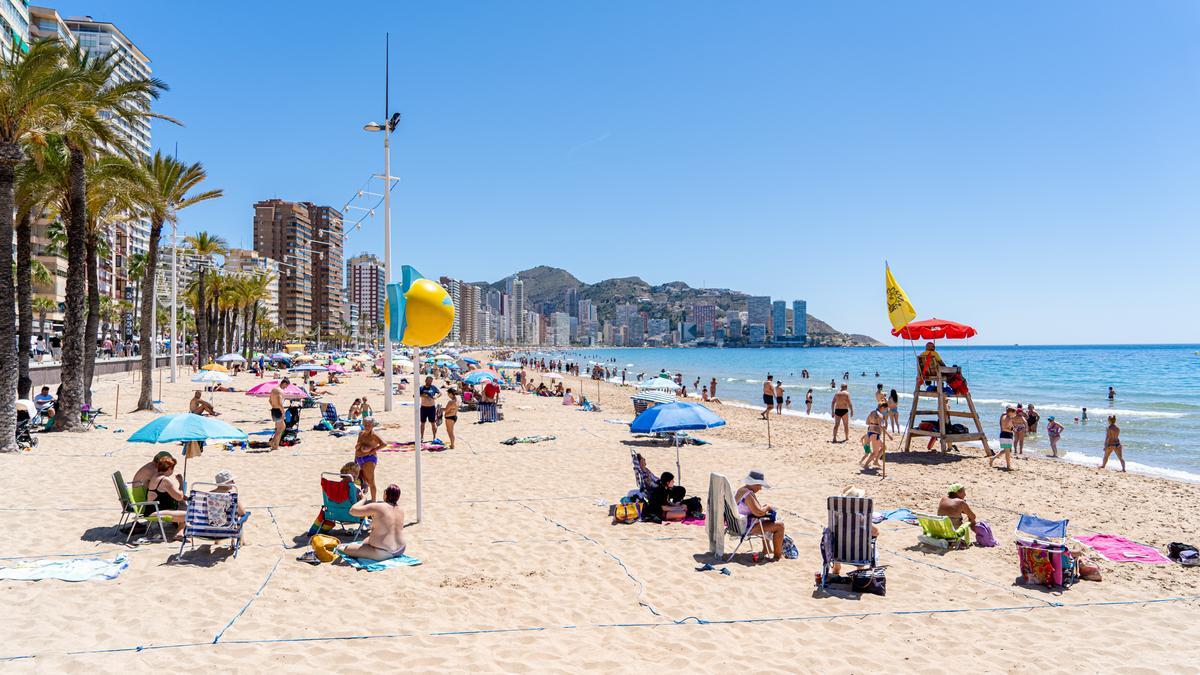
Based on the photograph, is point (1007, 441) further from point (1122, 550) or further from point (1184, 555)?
point (1184, 555)

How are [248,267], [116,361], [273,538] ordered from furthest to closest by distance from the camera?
[248,267]
[116,361]
[273,538]

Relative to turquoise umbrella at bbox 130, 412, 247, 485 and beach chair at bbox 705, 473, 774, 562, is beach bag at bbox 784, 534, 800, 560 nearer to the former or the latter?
beach chair at bbox 705, 473, 774, 562

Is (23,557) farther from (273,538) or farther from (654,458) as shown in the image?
(654,458)

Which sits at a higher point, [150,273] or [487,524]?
[150,273]

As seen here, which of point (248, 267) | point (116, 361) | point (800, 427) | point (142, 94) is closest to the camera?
point (142, 94)

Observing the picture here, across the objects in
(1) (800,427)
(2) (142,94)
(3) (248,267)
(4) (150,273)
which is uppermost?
(3) (248,267)

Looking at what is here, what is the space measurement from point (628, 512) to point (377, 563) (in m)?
3.28

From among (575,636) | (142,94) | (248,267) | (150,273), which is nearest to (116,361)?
(150,273)

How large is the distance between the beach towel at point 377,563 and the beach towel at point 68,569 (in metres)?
1.96

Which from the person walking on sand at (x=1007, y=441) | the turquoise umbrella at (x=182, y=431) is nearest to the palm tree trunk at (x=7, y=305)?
the turquoise umbrella at (x=182, y=431)

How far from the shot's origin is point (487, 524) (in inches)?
332

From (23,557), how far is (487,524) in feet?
15.0

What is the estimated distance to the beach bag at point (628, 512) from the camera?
28.5 feet

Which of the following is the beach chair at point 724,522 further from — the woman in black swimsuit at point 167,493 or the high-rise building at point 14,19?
the high-rise building at point 14,19
